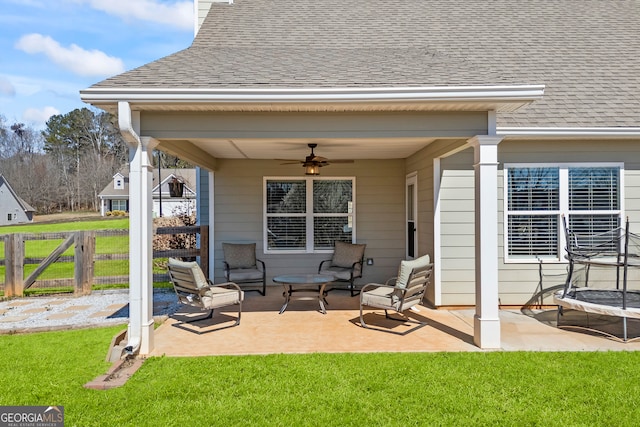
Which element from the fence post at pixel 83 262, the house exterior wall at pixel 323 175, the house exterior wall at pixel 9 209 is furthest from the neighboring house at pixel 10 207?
the house exterior wall at pixel 323 175

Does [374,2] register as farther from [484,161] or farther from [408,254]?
[484,161]

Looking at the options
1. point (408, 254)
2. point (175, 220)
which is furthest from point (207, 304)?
point (175, 220)

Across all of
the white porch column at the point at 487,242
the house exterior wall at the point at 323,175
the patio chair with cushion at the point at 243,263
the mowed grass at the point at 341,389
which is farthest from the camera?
the house exterior wall at the point at 323,175

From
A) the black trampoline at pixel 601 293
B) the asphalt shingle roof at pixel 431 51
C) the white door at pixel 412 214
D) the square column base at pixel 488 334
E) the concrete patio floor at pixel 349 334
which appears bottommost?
the concrete patio floor at pixel 349 334

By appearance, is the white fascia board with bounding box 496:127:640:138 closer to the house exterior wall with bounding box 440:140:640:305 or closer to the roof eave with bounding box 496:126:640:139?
the roof eave with bounding box 496:126:640:139

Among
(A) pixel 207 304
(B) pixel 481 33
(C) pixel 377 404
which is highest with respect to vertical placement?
(B) pixel 481 33

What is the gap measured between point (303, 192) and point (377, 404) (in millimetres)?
5721

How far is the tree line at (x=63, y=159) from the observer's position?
1505 inches

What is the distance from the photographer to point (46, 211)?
38.9 meters

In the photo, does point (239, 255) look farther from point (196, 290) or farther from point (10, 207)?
point (10, 207)

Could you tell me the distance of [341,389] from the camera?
3.59 meters

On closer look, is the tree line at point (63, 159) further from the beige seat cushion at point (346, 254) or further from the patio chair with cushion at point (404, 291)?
the patio chair with cushion at point (404, 291)

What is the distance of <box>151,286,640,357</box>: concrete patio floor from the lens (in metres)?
4.68

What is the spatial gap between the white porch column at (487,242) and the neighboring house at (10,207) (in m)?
39.0
